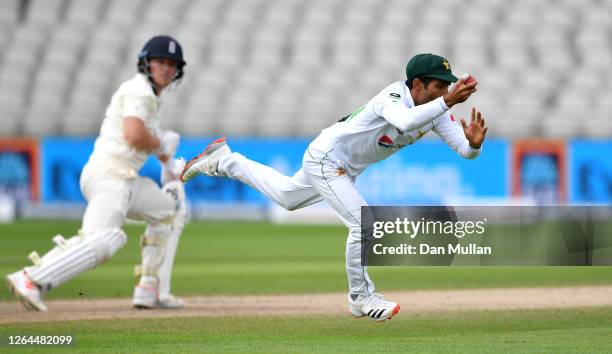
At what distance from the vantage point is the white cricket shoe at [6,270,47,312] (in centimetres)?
768

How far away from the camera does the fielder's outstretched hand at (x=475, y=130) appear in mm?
7441

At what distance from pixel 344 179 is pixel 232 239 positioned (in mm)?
11188

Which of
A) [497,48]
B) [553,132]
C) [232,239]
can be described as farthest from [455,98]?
[497,48]

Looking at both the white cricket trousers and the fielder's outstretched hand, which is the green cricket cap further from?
the white cricket trousers

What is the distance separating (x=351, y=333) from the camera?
24.5ft

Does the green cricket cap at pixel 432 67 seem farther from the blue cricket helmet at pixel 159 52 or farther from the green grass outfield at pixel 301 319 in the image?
the blue cricket helmet at pixel 159 52

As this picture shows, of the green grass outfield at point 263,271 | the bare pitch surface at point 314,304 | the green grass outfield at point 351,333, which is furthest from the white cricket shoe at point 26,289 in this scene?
the green grass outfield at point 263,271

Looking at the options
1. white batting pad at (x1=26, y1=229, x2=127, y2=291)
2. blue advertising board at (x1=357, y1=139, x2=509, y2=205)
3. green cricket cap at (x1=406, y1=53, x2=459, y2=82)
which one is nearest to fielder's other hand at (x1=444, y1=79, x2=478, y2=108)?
green cricket cap at (x1=406, y1=53, x2=459, y2=82)

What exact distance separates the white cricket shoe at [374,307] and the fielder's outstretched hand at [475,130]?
1.18 metres

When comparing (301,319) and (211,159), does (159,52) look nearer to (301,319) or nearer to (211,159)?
(211,159)

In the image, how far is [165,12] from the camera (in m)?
27.9

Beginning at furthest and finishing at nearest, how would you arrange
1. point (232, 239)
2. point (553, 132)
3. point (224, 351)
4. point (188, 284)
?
point (553, 132)
point (232, 239)
point (188, 284)
point (224, 351)

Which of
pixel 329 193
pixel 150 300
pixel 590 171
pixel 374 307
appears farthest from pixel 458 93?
pixel 590 171

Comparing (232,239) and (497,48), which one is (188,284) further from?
(497,48)
